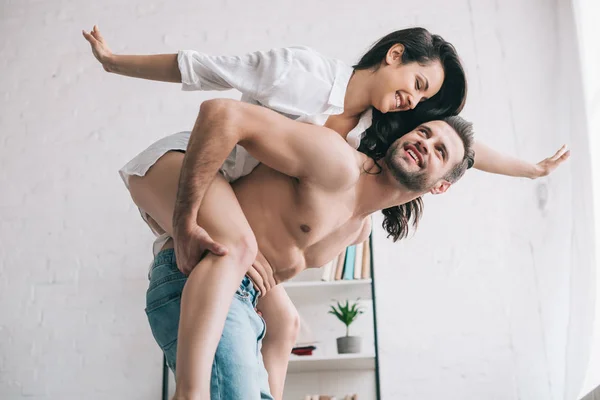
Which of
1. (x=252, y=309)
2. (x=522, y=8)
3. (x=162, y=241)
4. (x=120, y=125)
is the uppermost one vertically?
(x=522, y=8)

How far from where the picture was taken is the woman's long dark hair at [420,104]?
177 cm

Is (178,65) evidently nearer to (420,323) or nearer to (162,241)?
(162,241)

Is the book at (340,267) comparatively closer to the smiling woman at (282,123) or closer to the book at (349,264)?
the book at (349,264)

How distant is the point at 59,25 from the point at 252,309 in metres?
3.34

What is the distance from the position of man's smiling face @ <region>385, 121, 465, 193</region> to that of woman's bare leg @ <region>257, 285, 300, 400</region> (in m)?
0.47

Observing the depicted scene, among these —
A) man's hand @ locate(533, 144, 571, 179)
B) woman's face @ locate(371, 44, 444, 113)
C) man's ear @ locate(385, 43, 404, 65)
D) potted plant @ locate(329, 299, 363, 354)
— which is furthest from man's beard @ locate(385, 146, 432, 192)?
potted plant @ locate(329, 299, 363, 354)

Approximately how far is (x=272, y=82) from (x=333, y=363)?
202cm

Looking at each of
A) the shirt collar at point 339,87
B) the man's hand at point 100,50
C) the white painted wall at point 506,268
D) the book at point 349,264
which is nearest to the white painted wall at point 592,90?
the white painted wall at point 506,268

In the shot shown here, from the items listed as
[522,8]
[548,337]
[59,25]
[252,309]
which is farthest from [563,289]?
[59,25]

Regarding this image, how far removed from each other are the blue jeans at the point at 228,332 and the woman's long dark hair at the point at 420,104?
0.49 m

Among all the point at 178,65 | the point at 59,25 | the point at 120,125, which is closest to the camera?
the point at 178,65

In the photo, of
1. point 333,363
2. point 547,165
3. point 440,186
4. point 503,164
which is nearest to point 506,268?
point 333,363

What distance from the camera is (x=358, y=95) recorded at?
173 centimetres

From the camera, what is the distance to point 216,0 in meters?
4.29
